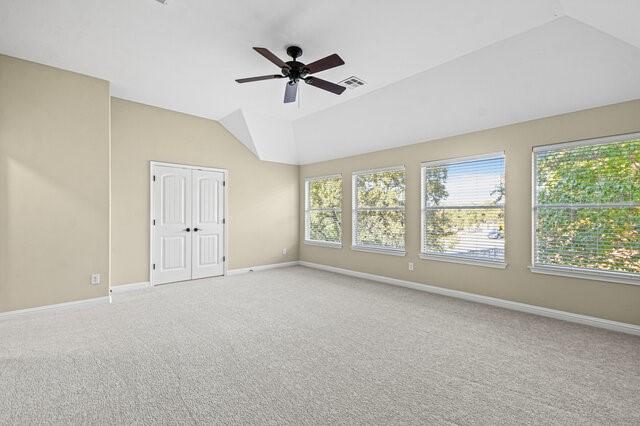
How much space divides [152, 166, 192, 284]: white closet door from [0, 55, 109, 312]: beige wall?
1.07 metres

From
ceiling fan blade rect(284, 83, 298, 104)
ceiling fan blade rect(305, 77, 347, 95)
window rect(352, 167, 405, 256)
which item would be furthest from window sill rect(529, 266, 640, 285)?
ceiling fan blade rect(284, 83, 298, 104)

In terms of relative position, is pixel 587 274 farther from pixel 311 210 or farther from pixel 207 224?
pixel 207 224

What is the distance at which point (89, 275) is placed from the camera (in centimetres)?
412

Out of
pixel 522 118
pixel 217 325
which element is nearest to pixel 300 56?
pixel 522 118

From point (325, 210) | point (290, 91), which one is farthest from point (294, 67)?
point (325, 210)

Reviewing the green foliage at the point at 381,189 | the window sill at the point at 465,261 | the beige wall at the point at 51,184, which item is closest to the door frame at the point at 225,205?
the beige wall at the point at 51,184

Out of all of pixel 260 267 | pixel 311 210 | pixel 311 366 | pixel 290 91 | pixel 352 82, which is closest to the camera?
pixel 311 366

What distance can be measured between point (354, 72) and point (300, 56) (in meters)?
0.79

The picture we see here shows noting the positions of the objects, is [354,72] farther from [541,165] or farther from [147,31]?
[541,165]

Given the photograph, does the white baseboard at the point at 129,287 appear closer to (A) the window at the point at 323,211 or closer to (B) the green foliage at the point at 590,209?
(A) the window at the point at 323,211

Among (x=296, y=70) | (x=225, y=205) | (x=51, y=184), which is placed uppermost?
(x=296, y=70)

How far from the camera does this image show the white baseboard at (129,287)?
4.84 m

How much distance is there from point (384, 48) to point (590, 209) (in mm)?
2977

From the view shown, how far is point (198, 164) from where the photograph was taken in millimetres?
5766
